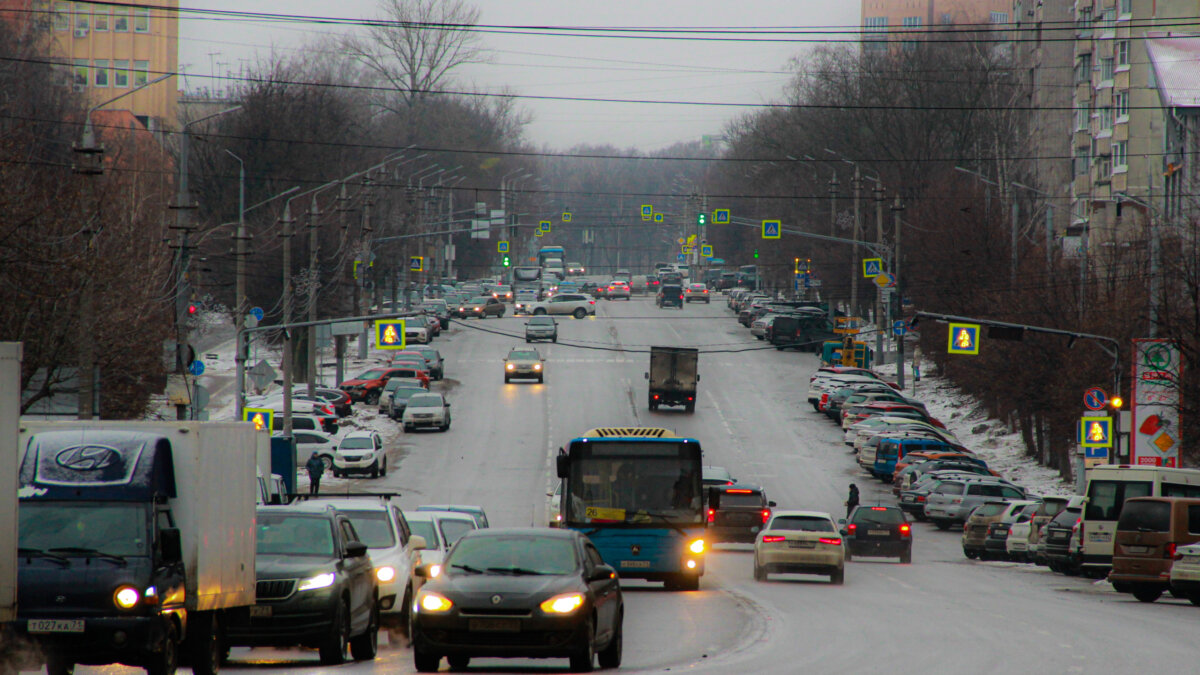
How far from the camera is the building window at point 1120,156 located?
234 feet

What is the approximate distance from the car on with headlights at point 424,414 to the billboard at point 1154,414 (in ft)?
93.7

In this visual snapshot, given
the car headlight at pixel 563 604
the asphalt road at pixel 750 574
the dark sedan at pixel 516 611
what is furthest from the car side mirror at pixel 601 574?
the asphalt road at pixel 750 574

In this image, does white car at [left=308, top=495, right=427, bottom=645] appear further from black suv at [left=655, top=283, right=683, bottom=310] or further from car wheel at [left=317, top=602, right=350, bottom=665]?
black suv at [left=655, top=283, right=683, bottom=310]

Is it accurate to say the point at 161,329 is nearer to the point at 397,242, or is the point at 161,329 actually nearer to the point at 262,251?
the point at 262,251

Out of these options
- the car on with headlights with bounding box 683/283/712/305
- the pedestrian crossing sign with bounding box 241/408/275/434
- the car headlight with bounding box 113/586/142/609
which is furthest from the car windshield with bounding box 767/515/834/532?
the car on with headlights with bounding box 683/283/712/305

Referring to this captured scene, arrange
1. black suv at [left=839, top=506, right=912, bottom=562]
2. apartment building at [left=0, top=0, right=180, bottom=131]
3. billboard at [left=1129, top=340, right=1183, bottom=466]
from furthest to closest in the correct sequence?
apartment building at [left=0, top=0, right=180, bottom=131]
billboard at [left=1129, top=340, right=1183, bottom=466]
black suv at [left=839, top=506, right=912, bottom=562]

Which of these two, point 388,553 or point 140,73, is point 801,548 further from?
point 140,73

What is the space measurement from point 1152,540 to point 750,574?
764cm

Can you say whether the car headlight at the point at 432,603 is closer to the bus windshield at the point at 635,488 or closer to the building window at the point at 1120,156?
the bus windshield at the point at 635,488

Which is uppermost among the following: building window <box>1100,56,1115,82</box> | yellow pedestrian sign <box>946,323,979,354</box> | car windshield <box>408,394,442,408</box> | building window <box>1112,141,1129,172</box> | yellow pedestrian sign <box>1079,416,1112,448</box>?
building window <box>1100,56,1115,82</box>

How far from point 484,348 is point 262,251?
17957 millimetres

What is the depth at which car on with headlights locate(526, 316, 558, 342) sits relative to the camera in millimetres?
84125

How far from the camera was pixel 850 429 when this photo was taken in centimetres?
5700

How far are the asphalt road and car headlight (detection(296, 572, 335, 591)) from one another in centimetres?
75
